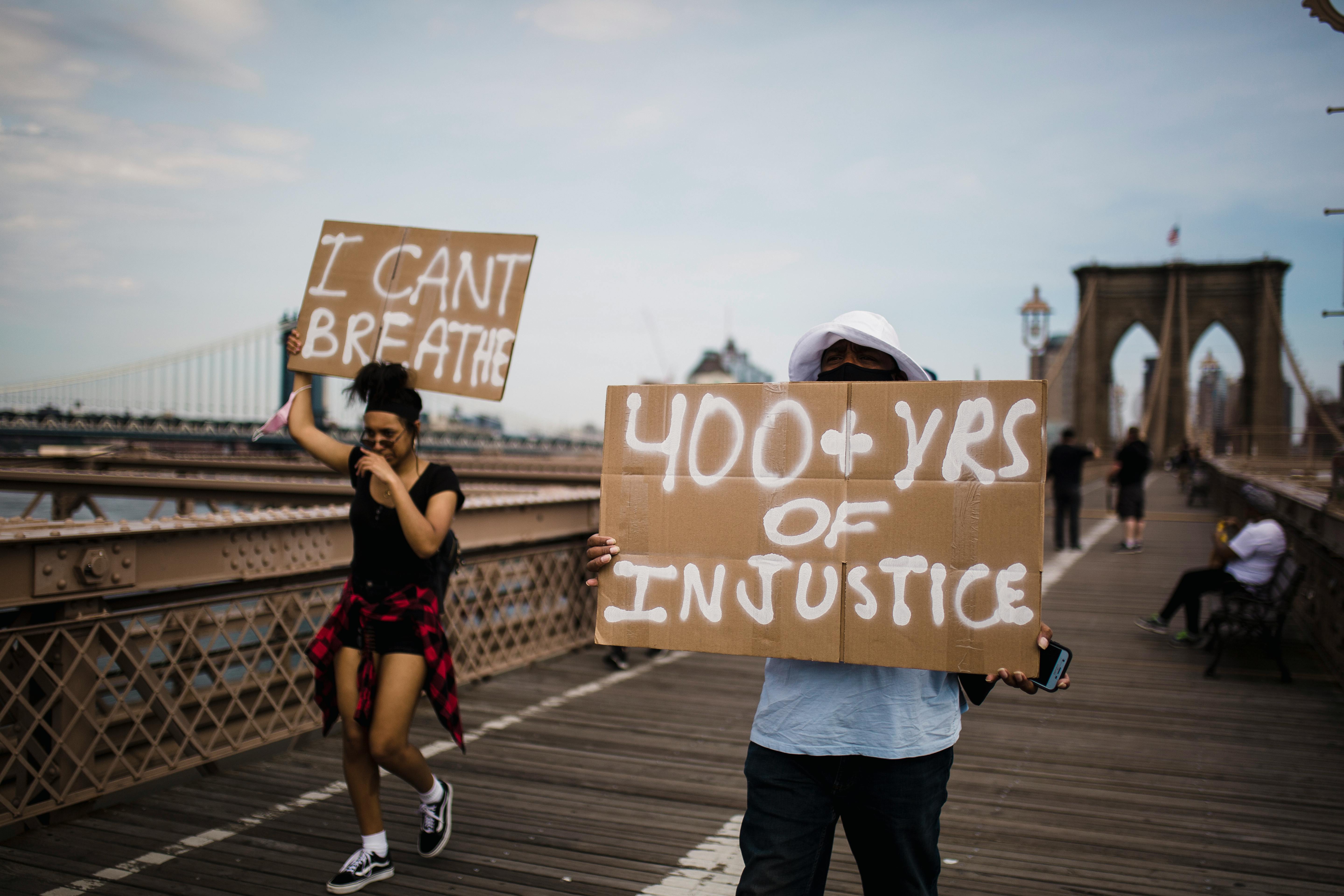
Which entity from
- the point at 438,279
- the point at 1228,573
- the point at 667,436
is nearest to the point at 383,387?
the point at 438,279

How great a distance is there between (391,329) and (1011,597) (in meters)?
2.72

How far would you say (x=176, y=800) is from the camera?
4.29 metres

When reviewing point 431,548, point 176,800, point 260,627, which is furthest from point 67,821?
point 260,627

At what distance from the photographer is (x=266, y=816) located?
13.6ft

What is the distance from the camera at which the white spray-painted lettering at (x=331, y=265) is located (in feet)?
12.9

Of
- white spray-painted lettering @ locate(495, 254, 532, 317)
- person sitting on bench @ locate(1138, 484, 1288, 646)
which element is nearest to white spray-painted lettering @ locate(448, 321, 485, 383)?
white spray-painted lettering @ locate(495, 254, 532, 317)

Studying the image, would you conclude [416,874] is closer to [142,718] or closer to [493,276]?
[142,718]

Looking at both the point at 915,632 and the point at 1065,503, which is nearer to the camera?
the point at 915,632

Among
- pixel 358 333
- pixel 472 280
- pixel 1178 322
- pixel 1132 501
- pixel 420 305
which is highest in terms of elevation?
pixel 1178 322

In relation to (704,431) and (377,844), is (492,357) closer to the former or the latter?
(704,431)

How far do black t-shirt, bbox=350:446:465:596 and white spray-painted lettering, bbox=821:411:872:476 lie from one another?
163 cm

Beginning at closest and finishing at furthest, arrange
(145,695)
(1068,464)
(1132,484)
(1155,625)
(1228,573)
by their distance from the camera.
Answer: (145,695) → (1228,573) → (1155,625) → (1068,464) → (1132,484)

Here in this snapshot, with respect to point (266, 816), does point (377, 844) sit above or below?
above

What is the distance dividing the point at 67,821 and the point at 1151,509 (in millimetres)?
25458
